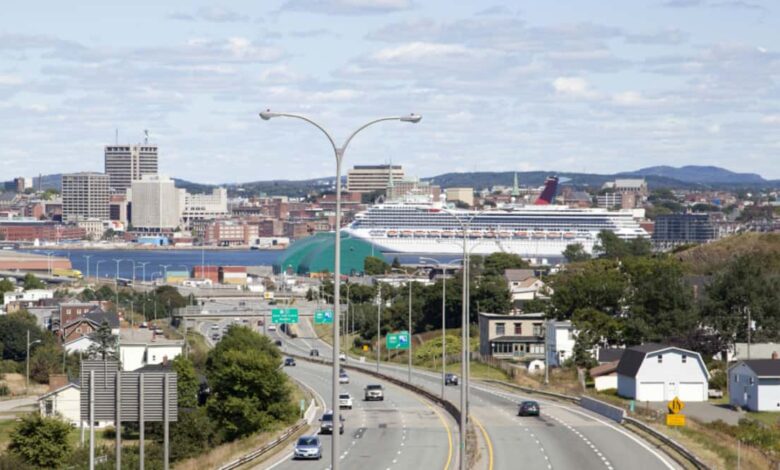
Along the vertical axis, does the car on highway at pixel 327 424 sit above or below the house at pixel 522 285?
below

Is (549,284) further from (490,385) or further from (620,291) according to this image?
(490,385)

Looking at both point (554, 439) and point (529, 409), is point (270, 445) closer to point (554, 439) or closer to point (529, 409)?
point (554, 439)

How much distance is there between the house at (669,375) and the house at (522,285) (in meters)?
53.2

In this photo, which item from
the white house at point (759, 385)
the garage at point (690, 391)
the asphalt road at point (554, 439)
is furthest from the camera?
the garage at point (690, 391)

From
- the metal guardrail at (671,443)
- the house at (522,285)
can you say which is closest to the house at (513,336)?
the house at (522,285)

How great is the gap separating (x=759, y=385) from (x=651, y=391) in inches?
297

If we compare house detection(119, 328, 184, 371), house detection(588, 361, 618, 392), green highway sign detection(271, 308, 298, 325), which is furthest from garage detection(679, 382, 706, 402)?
green highway sign detection(271, 308, 298, 325)

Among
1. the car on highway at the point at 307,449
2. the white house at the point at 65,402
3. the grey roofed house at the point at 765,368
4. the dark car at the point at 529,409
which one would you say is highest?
the grey roofed house at the point at 765,368

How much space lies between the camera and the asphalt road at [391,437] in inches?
1978

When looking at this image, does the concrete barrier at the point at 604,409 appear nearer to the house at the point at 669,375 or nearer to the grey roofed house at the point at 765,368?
the house at the point at 669,375

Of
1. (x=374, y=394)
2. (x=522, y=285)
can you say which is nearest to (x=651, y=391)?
(x=374, y=394)

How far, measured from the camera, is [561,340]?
324ft

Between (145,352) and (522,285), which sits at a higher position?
(522,285)

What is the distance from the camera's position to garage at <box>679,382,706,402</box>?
7594cm
